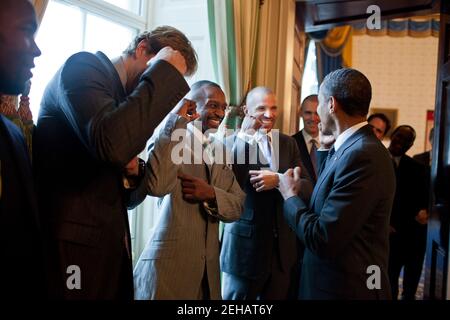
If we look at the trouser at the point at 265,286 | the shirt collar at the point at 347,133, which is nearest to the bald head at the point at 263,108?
the trouser at the point at 265,286

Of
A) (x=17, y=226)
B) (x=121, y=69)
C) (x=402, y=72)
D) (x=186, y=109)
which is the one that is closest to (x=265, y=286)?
(x=186, y=109)

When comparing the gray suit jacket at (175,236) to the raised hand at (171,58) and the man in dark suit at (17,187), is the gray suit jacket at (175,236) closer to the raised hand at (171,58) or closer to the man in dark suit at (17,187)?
the raised hand at (171,58)

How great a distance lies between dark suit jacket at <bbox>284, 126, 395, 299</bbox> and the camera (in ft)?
4.70

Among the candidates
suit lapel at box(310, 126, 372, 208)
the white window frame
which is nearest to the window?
the white window frame

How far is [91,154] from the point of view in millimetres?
1079

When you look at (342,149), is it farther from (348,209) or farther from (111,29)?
(111,29)

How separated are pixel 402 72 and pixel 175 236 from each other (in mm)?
7189

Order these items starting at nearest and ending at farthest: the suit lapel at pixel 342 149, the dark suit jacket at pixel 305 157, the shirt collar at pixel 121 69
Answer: the shirt collar at pixel 121 69, the suit lapel at pixel 342 149, the dark suit jacket at pixel 305 157

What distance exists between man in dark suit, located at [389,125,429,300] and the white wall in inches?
168

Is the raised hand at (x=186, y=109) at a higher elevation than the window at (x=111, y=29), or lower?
lower

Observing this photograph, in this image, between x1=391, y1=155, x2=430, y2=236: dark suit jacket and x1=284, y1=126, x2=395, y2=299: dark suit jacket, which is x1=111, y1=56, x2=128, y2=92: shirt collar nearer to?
x1=284, y1=126, x2=395, y2=299: dark suit jacket

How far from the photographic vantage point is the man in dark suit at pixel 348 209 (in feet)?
4.71

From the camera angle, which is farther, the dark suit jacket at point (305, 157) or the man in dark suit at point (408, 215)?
the man in dark suit at point (408, 215)

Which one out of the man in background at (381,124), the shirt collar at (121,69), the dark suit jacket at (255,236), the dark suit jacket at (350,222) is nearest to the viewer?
the shirt collar at (121,69)
